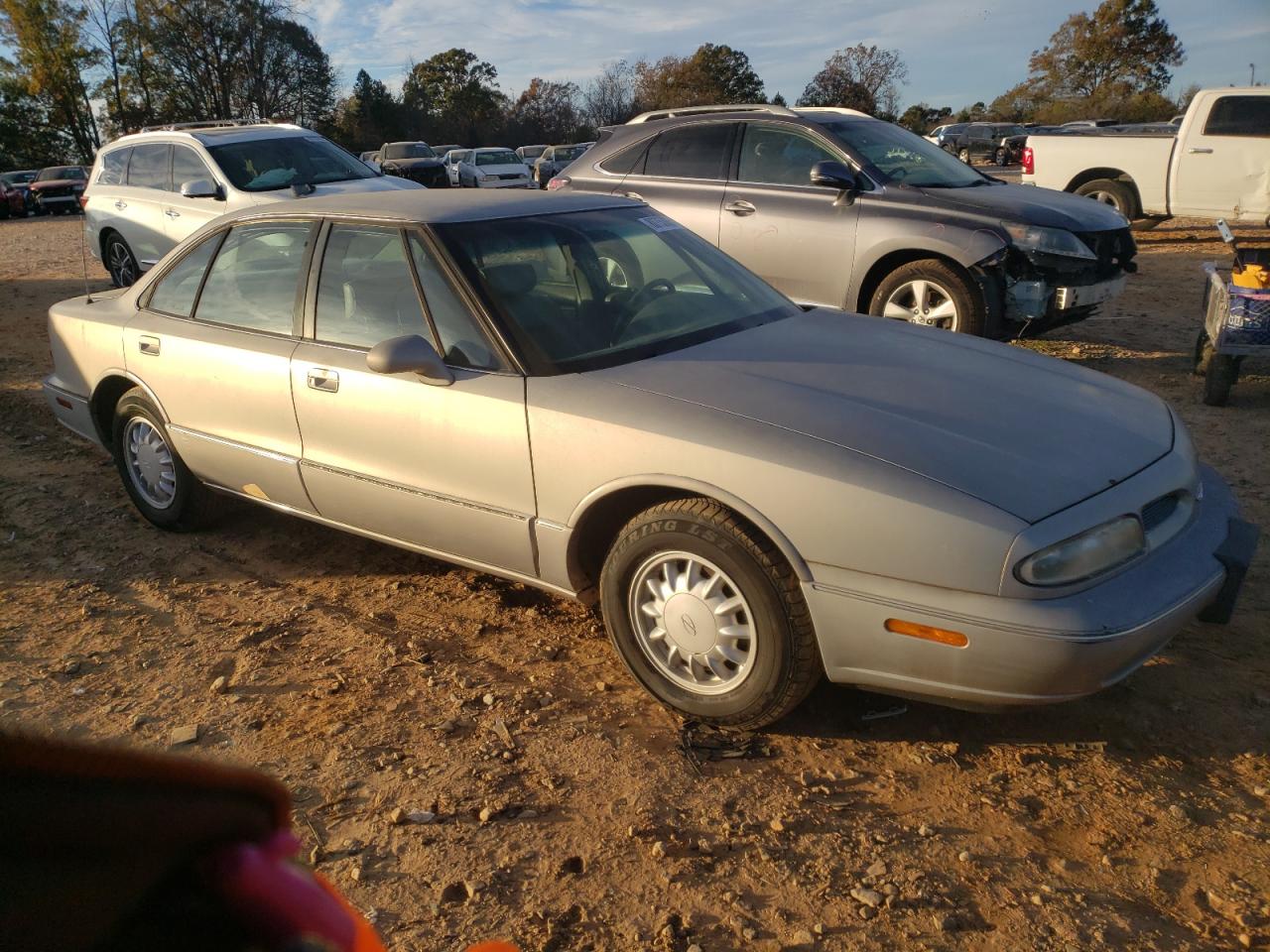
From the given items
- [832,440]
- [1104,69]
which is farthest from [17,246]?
[1104,69]

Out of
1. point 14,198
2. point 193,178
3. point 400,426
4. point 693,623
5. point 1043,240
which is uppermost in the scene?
point 193,178

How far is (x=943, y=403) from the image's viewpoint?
10.6ft

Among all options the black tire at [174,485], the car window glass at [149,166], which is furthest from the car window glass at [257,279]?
the car window glass at [149,166]

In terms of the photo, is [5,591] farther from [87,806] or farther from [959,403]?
[87,806]

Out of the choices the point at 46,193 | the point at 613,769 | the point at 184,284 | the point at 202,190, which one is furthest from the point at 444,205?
the point at 46,193

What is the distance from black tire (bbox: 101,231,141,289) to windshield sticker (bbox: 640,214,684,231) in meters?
8.27

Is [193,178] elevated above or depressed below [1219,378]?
above

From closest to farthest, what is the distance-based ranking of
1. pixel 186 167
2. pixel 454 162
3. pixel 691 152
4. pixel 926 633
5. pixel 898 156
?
pixel 926 633 → pixel 898 156 → pixel 691 152 → pixel 186 167 → pixel 454 162

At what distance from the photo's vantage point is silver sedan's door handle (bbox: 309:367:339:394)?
389 centimetres

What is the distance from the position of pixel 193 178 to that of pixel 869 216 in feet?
21.0

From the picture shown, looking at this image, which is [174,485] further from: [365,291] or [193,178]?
[193,178]

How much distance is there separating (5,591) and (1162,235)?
53.2 ft

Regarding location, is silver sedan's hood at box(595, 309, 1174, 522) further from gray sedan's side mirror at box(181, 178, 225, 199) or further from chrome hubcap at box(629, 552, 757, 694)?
gray sedan's side mirror at box(181, 178, 225, 199)

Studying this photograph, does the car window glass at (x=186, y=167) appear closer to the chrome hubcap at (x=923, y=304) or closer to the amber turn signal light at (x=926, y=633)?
the chrome hubcap at (x=923, y=304)
